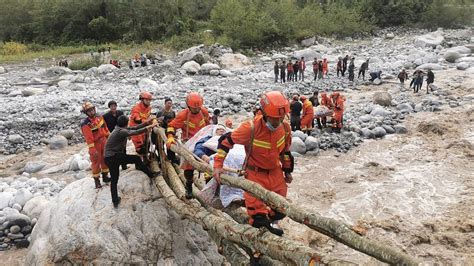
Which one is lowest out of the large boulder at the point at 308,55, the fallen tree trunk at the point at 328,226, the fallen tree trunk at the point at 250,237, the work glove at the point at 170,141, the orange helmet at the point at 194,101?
the large boulder at the point at 308,55

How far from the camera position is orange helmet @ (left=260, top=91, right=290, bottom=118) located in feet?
12.9

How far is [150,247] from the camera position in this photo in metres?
5.40

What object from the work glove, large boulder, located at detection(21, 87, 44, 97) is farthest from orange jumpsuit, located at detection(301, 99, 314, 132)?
large boulder, located at detection(21, 87, 44, 97)

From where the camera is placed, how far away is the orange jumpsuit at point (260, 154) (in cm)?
429

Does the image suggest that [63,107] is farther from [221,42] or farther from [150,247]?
[221,42]

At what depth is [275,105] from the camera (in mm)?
3945

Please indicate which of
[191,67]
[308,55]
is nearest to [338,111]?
[191,67]

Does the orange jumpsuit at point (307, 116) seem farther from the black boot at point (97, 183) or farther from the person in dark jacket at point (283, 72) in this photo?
the person in dark jacket at point (283, 72)

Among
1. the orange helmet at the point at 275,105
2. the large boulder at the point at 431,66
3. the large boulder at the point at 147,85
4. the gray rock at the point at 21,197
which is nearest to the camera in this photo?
the orange helmet at the point at 275,105

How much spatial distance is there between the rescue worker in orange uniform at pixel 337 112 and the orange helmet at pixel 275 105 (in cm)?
860

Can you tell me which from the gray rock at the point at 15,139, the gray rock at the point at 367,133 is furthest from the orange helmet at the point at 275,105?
the gray rock at the point at 15,139

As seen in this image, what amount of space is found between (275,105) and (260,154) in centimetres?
62

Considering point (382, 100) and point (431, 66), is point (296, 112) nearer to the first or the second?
point (382, 100)

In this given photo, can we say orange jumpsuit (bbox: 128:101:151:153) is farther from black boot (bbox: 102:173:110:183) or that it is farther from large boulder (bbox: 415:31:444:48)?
large boulder (bbox: 415:31:444:48)
